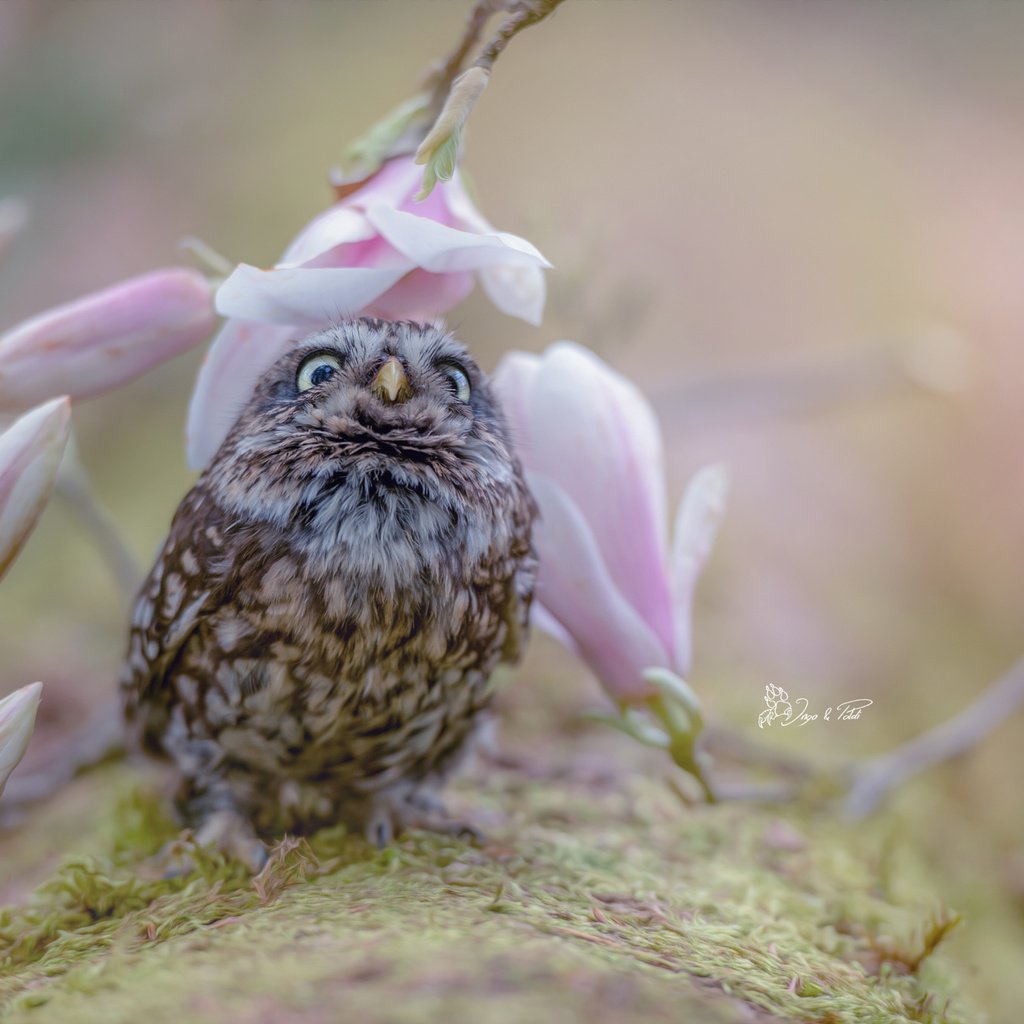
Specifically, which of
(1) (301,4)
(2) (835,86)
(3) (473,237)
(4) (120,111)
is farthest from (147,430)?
(2) (835,86)

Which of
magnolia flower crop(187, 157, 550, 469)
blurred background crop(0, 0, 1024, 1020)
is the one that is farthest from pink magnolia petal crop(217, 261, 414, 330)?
blurred background crop(0, 0, 1024, 1020)

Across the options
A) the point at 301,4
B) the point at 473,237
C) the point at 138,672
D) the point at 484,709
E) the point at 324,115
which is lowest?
the point at 484,709

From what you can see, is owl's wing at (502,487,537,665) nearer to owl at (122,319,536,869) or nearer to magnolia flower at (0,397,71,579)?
owl at (122,319,536,869)

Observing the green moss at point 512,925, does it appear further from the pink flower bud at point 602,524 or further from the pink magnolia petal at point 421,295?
the pink magnolia petal at point 421,295

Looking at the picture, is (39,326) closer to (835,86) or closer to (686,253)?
(686,253)

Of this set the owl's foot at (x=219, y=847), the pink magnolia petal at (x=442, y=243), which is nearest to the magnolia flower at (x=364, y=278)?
the pink magnolia petal at (x=442, y=243)

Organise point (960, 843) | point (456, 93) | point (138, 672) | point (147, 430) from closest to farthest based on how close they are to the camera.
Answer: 1. point (456, 93)
2. point (138, 672)
3. point (960, 843)
4. point (147, 430)

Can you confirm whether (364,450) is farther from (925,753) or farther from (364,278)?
(925,753)

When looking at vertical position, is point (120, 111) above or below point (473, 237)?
above
